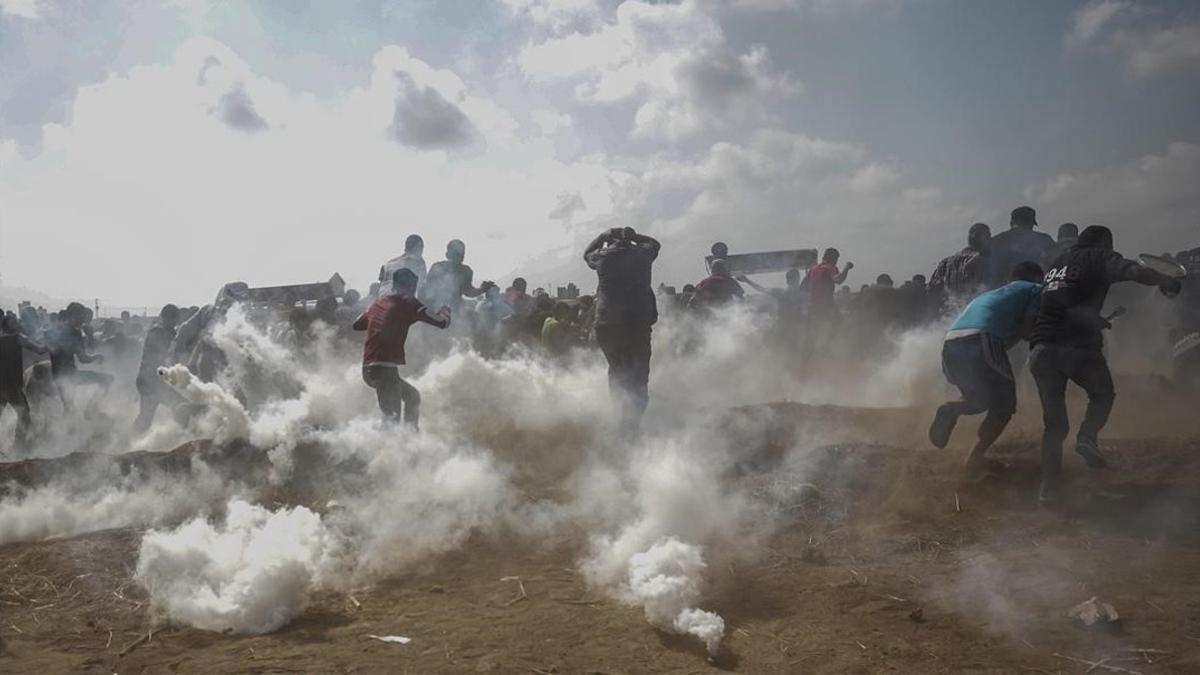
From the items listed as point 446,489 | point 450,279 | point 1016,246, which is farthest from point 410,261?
point 1016,246

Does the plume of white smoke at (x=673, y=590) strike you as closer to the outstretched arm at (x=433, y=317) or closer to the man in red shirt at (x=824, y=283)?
the outstretched arm at (x=433, y=317)

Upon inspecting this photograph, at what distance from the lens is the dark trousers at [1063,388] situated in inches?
219

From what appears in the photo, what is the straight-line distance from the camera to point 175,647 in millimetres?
4344

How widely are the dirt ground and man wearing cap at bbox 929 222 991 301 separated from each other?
223 centimetres

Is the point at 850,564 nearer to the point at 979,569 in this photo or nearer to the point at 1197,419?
the point at 979,569

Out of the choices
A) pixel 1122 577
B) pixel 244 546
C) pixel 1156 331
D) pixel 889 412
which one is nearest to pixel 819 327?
pixel 889 412

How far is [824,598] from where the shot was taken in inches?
185

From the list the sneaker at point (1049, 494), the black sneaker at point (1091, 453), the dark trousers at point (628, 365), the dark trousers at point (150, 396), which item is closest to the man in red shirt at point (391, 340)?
the dark trousers at point (628, 365)

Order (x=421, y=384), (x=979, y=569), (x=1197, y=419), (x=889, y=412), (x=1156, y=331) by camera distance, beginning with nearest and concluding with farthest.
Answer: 1. (x=979, y=569)
2. (x=1197, y=419)
3. (x=889, y=412)
4. (x=421, y=384)
5. (x=1156, y=331)

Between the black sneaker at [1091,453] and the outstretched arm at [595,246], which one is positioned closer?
the black sneaker at [1091,453]

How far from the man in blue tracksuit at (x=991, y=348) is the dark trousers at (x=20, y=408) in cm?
1044

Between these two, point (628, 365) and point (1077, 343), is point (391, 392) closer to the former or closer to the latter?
point (628, 365)

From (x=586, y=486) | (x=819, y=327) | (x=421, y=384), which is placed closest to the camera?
(x=586, y=486)

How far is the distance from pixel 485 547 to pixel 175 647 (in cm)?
223
